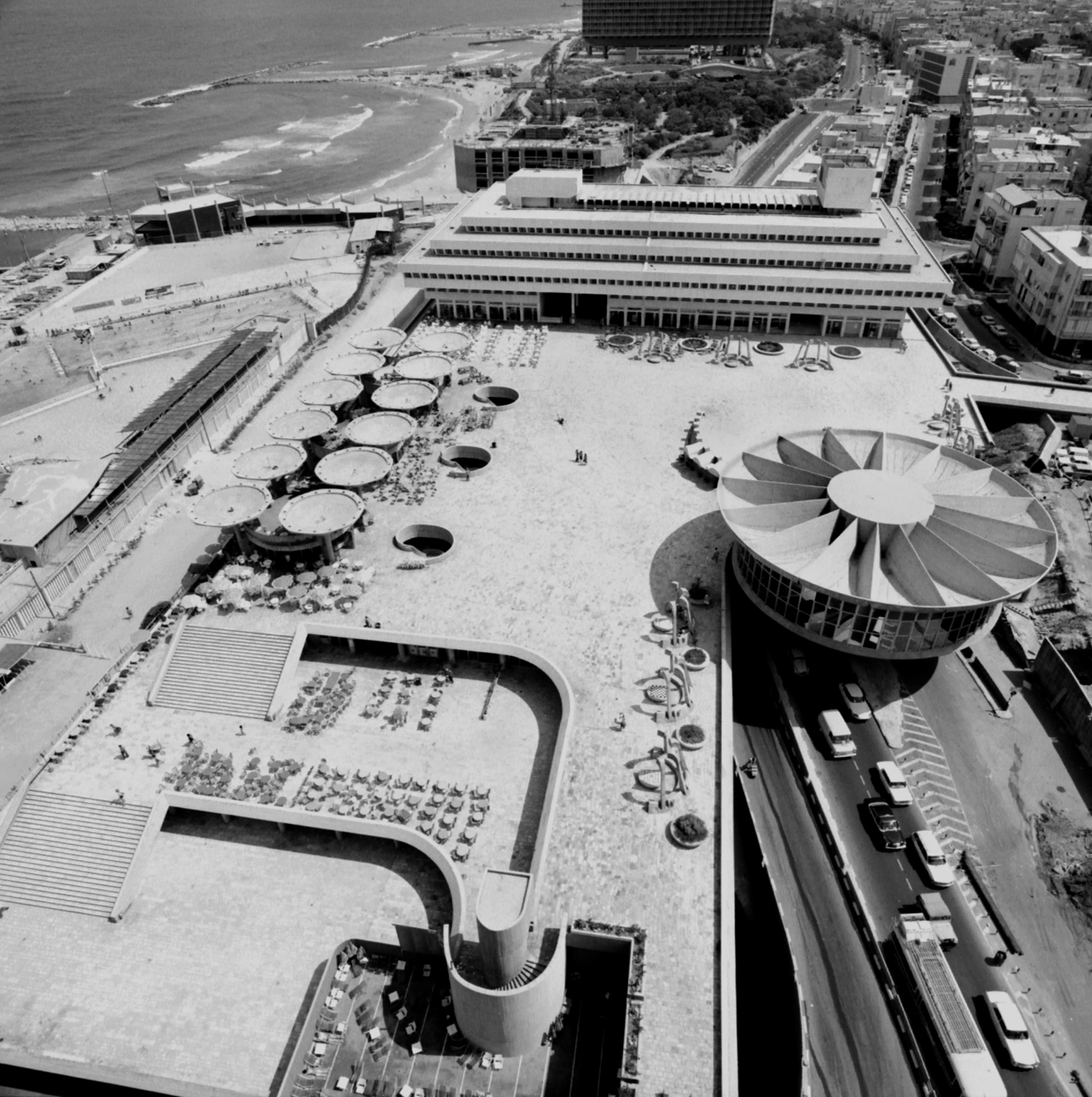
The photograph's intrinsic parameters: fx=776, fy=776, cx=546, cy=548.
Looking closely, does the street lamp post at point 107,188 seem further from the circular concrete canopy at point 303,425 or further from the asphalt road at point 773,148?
the asphalt road at point 773,148

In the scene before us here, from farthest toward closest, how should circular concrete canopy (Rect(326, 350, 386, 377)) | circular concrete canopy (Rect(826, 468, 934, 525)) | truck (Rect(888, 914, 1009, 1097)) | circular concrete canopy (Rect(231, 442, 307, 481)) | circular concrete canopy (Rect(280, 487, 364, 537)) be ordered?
circular concrete canopy (Rect(326, 350, 386, 377)), circular concrete canopy (Rect(231, 442, 307, 481)), circular concrete canopy (Rect(280, 487, 364, 537)), circular concrete canopy (Rect(826, 468, 934, 525)), truck (Rect(888, 914, 1009, 1097))

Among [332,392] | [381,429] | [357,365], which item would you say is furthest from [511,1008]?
[357,365]

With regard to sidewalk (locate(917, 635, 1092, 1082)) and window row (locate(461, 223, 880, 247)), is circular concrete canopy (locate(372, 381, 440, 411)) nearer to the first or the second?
window row (locate(461, 223, 880, 247))

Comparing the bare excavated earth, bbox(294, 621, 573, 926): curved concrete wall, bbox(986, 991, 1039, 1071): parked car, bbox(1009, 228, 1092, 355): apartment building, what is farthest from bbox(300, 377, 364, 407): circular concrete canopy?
bbox(1009, 228, 1092, 355): apartment building

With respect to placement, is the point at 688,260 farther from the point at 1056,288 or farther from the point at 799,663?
the point at 799,663

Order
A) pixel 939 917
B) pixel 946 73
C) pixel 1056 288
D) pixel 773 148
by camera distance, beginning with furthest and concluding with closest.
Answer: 1. pixel 946 73
2. pixel 773 148
3. pixel 1056 288
4. pixel 939 917

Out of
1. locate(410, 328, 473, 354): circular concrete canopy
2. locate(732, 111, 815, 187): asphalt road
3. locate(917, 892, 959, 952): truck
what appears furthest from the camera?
locate(732, 111, 815, 187): asphalt road
